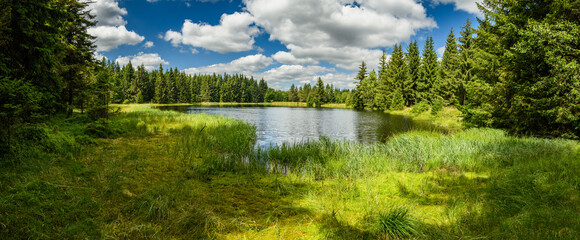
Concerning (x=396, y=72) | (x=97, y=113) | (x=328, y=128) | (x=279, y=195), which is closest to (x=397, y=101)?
(x=396, y=72)

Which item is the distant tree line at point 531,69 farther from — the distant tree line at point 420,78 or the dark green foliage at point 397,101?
the dark green foliage at point 397,101

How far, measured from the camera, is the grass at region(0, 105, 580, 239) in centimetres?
347

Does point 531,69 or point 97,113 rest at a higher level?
point 531,69

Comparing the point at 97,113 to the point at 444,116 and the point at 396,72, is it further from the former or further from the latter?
the point at 396,72

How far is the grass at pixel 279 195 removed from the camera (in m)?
3.47

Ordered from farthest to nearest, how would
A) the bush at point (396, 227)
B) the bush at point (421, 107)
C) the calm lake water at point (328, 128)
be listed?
the bush at point (421, 107) → the calm lake water at point (328, 128) → the bush at point (396, 227)

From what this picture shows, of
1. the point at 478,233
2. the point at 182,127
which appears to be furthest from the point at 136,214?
the point at 182,127

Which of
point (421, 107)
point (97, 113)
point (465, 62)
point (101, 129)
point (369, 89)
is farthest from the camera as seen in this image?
point (369, 89)

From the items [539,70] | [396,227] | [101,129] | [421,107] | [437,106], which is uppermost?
[539,70]

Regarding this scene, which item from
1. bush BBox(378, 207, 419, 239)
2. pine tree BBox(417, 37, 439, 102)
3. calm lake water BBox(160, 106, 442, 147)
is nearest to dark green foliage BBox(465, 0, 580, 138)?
calm lake water BBox(160, 106, 442, 147)

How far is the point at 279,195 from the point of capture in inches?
220

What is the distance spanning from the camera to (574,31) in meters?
9.77

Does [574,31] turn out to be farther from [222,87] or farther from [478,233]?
[222,87]

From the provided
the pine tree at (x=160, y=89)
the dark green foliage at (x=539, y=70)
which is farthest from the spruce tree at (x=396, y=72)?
the pine tree at (x=160, y=89)
